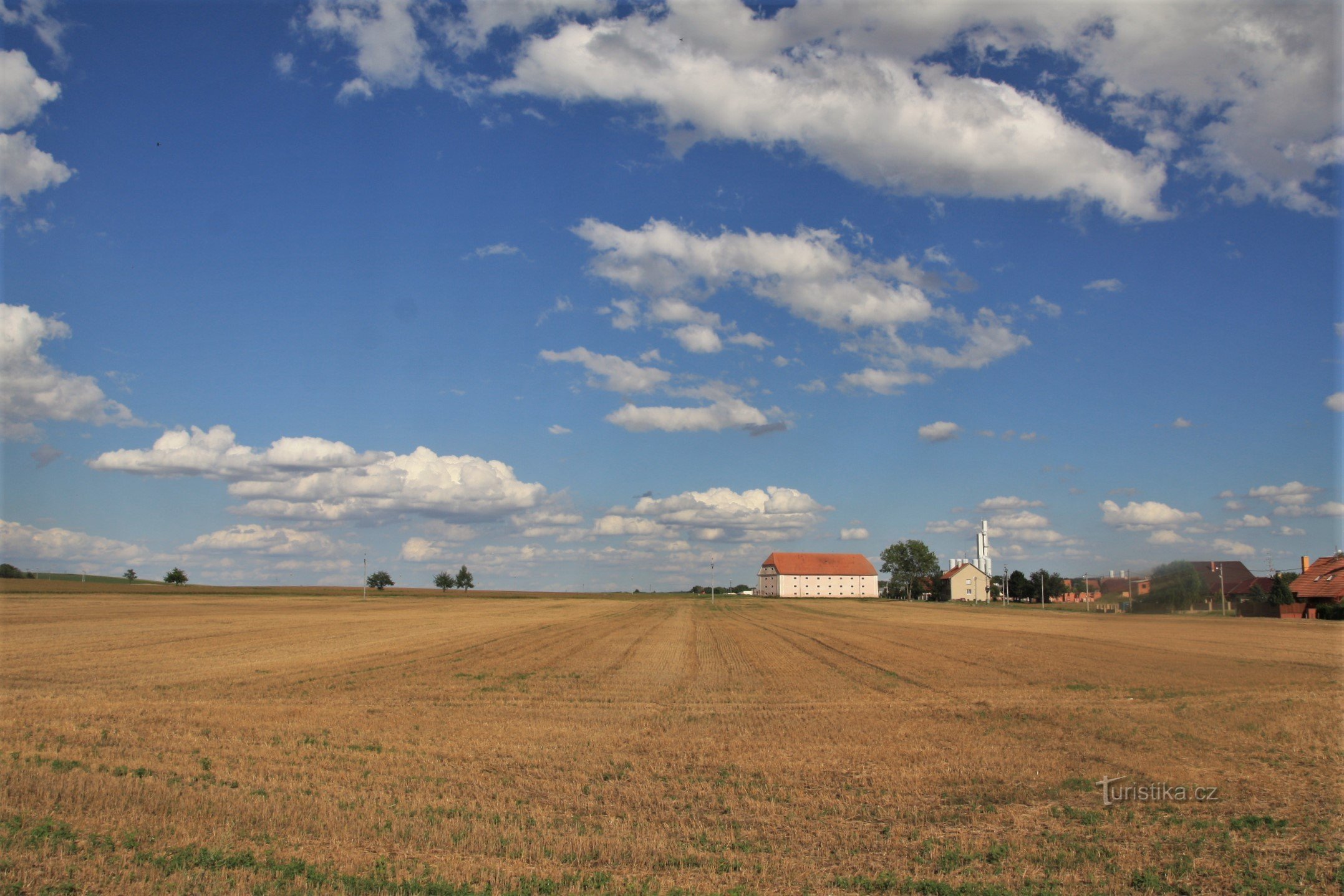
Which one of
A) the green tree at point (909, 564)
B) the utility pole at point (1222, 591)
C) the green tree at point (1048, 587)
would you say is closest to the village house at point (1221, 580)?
the utility pole at point (1222, 591)

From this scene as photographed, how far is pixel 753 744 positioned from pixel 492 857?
7.95 meters

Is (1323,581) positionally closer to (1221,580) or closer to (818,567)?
(1221,580)

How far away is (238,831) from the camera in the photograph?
10859 millimetres

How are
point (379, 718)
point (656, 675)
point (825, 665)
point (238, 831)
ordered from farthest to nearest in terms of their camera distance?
point (825, 665), point (656, 675), point (379, 718), point (238, 831)

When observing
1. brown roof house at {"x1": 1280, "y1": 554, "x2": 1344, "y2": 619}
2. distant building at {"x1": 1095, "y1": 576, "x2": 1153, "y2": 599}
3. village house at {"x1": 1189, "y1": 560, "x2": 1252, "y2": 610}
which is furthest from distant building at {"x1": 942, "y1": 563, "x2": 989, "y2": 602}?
distant building at {"x1": 1095, "y1": 576, "x2": 1153, "y2": 599}

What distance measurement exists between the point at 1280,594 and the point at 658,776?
98.2 metres

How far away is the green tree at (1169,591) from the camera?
81562 mm

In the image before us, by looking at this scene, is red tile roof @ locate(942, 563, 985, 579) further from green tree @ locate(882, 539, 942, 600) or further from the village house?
the village house

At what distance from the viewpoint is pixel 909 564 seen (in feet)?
612

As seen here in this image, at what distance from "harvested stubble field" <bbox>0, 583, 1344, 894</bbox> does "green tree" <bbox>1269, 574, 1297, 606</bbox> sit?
66.9 meters

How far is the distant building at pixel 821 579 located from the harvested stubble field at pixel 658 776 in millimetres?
160094

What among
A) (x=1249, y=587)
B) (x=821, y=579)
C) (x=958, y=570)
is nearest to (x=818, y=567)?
(x=821, y=579)

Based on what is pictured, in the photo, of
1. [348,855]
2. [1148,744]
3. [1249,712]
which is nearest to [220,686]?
[348,855]

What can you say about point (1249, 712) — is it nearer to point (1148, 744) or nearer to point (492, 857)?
point (1148, 744)
